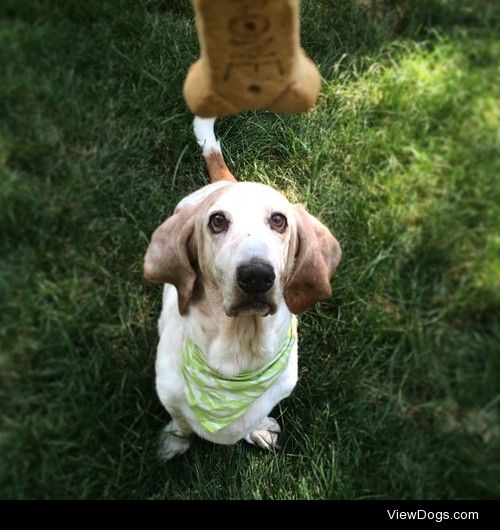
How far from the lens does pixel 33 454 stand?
121 inches

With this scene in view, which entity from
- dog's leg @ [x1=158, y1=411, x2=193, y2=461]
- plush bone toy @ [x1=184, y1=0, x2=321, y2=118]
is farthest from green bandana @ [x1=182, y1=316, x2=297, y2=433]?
plush bone toy @ [x1=184, y1=0, x2=321, y2=118]

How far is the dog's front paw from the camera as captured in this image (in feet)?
10.4

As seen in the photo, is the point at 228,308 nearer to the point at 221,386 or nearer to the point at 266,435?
the point at 221,386

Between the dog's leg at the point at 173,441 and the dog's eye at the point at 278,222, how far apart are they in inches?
47.3

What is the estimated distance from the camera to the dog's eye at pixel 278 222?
96.0 inches

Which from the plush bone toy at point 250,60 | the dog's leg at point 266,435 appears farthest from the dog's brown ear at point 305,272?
the dog's leg at point 266,435

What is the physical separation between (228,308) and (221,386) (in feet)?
1.62

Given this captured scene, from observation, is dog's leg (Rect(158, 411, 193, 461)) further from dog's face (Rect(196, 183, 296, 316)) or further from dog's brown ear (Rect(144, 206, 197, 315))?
dog's face (Rect(196, 183, 296, 316))

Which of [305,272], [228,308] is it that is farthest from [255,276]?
[305,272]

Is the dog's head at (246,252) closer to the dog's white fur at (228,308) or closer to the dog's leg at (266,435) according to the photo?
the dog's white fur at (228,308)

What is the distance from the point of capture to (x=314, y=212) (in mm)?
3703

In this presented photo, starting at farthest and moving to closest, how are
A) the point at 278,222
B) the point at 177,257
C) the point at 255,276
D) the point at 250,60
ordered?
1. the point at 177,257
2. the point at 278,222
3. the point at 255,276
4. the point at 250,60

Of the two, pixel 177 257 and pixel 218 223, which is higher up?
pixel 218 223

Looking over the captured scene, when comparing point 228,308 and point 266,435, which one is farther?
point 266,435
